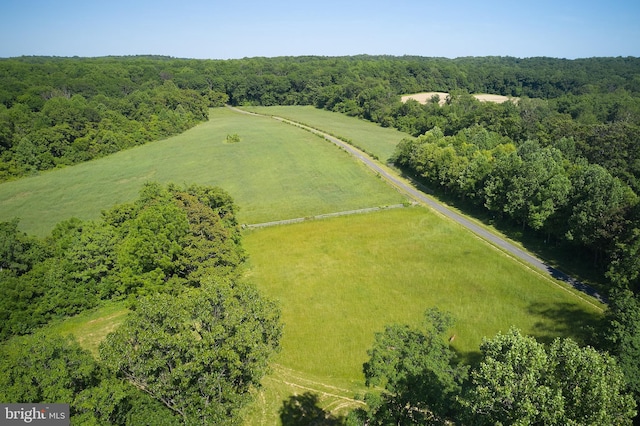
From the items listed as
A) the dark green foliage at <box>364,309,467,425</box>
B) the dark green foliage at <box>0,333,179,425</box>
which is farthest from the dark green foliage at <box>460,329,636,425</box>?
the dark green foliage at <box>0,333,179,425</box>

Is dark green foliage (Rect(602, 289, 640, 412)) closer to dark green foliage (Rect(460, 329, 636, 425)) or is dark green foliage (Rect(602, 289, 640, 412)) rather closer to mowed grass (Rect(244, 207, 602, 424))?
mowed grass (Rect(244, 207, 602, 424))

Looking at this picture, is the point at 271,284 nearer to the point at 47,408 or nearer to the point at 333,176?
the point at 47,408

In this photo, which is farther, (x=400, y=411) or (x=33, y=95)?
(x=33, y=95)

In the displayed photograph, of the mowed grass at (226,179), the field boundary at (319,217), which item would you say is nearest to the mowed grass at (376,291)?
the field boundary at (319,217)

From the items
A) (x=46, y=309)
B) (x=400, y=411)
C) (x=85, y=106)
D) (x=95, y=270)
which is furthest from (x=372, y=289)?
(x=85, y=106)
